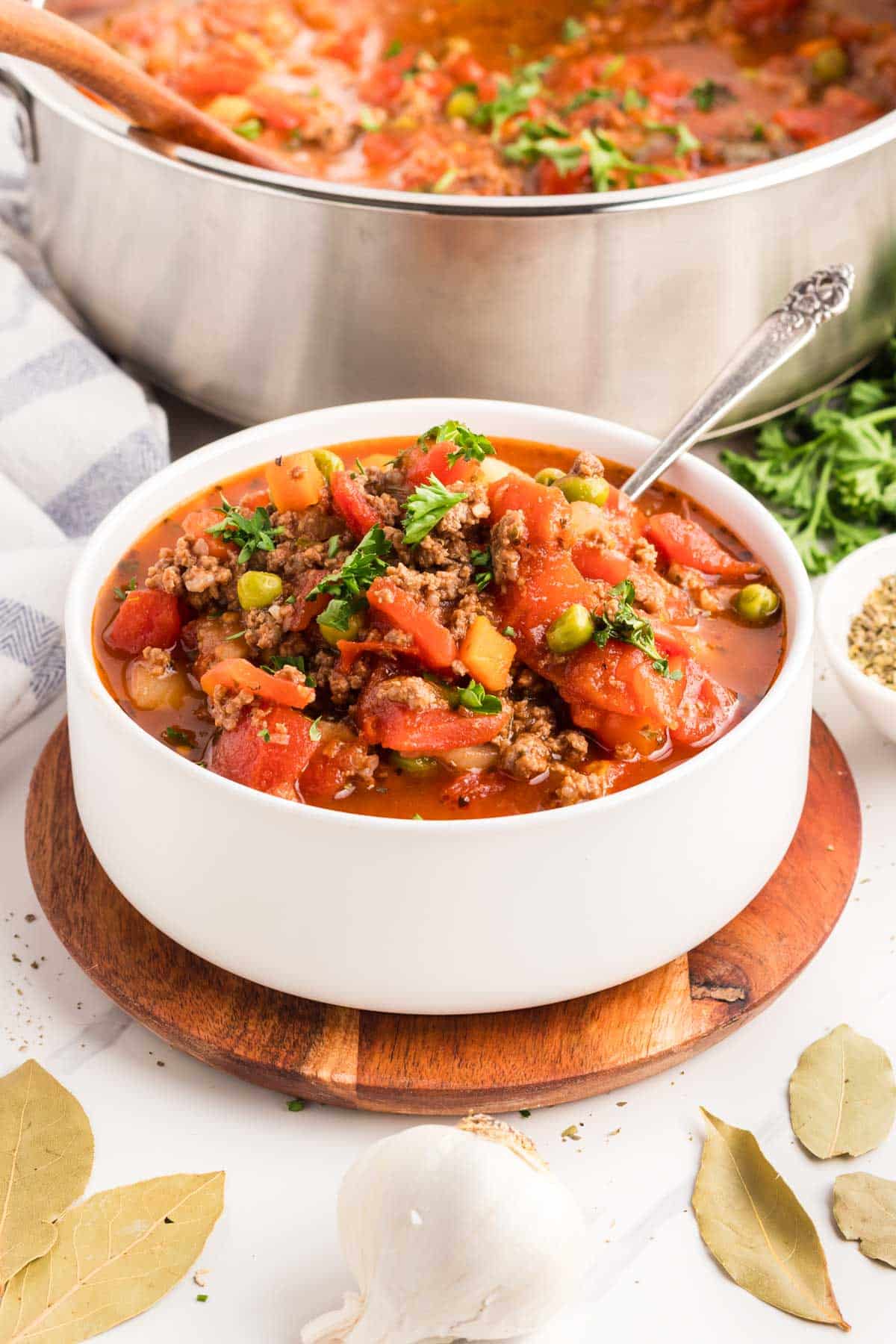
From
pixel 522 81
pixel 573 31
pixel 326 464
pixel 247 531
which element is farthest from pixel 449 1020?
pixel 573 31

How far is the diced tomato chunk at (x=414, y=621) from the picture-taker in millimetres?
3215

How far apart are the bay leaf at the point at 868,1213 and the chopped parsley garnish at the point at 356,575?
159 centimetres

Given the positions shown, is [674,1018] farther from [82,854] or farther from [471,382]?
[471,382]

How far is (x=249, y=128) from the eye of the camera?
5.60 metres

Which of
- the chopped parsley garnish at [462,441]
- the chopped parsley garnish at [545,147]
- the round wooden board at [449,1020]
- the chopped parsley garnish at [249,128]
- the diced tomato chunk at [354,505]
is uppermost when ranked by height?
the chopped parsley garnish at [545,147]

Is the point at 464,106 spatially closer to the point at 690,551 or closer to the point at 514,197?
the point at 514,197

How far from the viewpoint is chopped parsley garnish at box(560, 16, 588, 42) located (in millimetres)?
6230

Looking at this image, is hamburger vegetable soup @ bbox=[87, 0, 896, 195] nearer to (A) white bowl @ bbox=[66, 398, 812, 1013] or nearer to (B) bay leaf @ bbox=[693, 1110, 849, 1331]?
(A) white bowl @ bbox=[66, 398, 812, 1013]

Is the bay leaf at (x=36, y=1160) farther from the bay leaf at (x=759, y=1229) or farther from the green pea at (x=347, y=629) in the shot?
the bay leaf at (x=759, y=1229)

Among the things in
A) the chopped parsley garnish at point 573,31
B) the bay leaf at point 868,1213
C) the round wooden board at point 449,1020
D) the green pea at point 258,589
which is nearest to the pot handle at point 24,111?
the green pea at point 258,589

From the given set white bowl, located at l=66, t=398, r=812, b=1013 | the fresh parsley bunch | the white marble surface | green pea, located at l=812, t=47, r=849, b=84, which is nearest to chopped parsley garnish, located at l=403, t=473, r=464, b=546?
white bowl, located at l=66, t=398, r=812, b=1013

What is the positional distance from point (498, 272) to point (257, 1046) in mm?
2362

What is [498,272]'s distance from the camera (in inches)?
172

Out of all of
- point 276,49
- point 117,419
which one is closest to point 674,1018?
point 117,419
